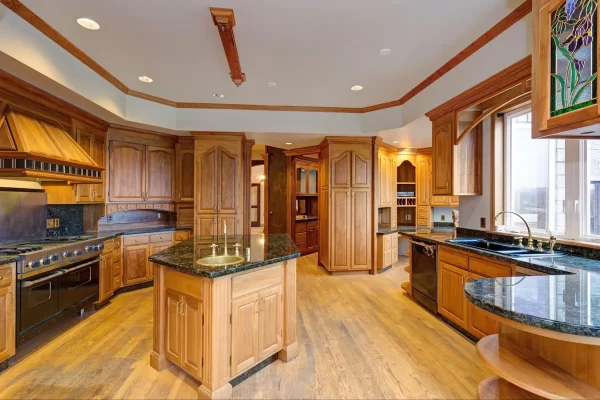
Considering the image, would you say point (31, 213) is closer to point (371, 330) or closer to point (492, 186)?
point (371, 330)

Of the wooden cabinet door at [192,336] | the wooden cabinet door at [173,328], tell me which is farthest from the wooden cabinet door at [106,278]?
the wooden cabinet door at [192,336]

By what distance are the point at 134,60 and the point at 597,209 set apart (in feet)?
14.8

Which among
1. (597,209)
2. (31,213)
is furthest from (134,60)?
(597,209)

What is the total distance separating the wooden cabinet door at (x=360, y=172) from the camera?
496 centimetres

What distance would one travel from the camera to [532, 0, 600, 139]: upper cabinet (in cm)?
147

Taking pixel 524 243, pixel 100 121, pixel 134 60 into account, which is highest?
pixel 134 60

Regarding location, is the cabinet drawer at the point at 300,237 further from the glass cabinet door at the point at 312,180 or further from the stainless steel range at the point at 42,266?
the stainless steel range at the point at 42,266

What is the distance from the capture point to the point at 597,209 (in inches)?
94.6

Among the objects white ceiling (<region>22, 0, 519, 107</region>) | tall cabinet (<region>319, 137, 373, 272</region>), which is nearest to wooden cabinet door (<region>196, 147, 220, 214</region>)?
white ceiling (<region>22, 0, 519, 107</region>)

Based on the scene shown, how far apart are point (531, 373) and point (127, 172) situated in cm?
487

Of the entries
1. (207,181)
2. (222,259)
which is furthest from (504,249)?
(207,181)

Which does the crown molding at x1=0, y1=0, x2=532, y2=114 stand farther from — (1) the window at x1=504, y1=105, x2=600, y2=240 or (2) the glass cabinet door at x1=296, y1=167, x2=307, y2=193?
(2) the glass cabinet door at x1=296, y1=167, x2=307, y2=193

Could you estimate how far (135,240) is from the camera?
408 centimetres

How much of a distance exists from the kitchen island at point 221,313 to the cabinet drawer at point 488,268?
166 cm
